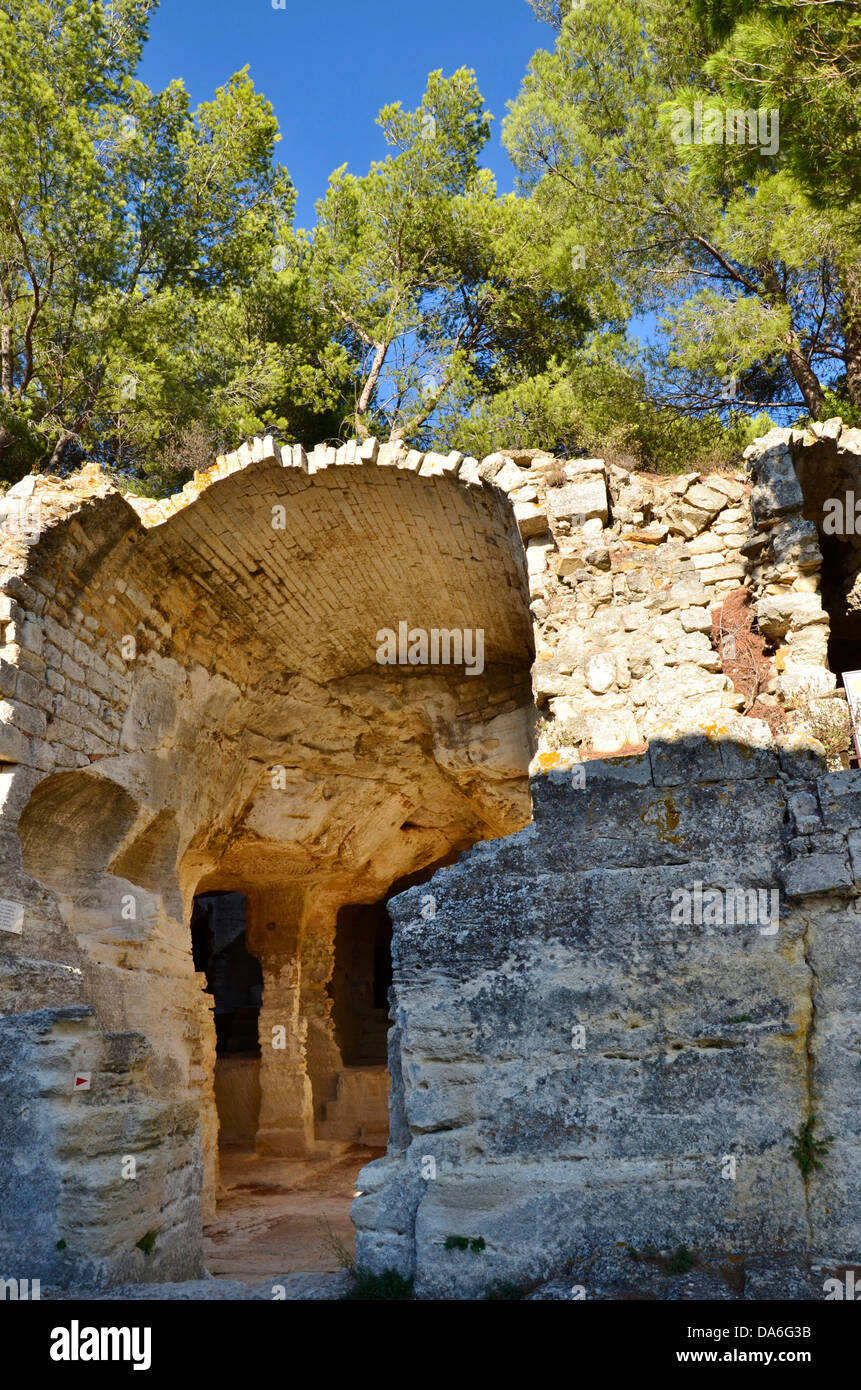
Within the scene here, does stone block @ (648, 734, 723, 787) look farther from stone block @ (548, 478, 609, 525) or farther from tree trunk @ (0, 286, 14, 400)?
tree trunk @ (0, 286, 14, 400)

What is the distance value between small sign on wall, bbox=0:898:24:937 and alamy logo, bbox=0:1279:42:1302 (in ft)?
6.82

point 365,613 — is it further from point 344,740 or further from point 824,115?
point 824,115

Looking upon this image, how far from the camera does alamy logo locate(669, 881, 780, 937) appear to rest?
3.97 metres

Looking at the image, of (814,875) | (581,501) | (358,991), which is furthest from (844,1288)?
(358,991)

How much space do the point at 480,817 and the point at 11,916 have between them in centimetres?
546

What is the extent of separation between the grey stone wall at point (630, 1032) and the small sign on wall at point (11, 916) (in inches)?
97.3

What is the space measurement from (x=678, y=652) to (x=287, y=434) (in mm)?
8222

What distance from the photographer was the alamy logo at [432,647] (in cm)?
870

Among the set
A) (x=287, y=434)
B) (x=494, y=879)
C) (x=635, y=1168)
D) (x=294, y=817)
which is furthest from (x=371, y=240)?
(x=635, y=1168)

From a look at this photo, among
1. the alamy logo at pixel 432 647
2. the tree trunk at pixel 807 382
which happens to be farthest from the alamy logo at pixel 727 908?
the tree trunk at pixel 807 382

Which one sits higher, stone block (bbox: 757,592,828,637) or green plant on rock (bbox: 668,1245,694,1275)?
stone block (bbox: 757,592,828,637)

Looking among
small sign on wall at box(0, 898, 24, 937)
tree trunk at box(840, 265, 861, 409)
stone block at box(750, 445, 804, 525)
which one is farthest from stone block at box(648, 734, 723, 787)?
tree trunk at box(840, 265, 861, 409)

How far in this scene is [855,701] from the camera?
4.61 m

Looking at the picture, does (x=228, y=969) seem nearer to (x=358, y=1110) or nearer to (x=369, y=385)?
(x=358, y=1110)
